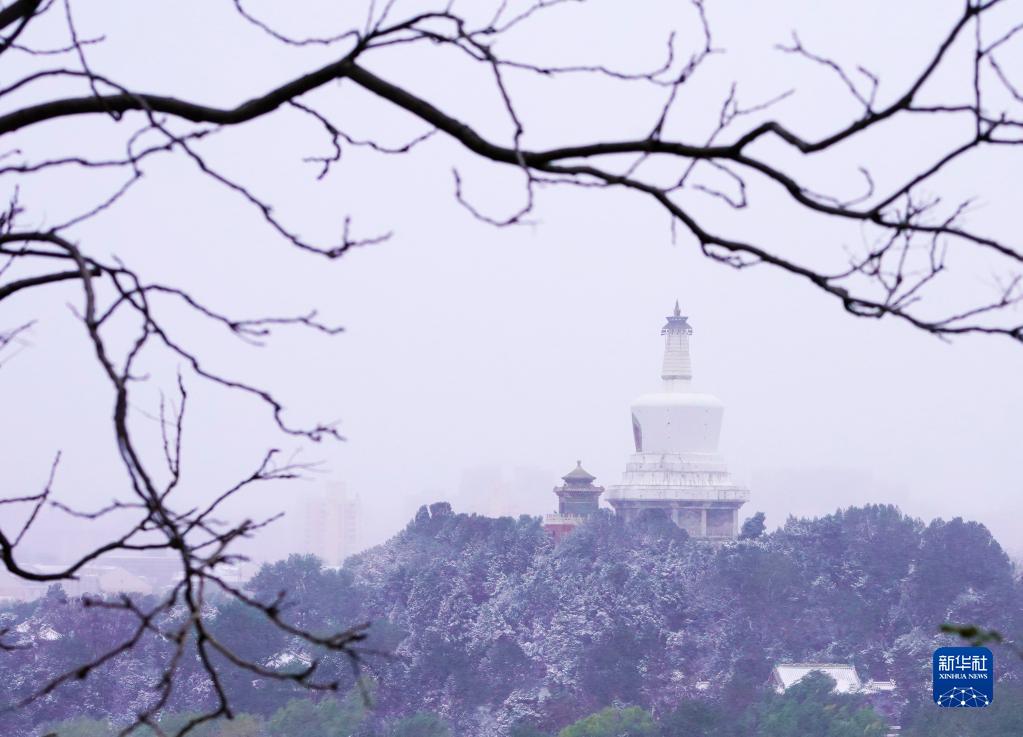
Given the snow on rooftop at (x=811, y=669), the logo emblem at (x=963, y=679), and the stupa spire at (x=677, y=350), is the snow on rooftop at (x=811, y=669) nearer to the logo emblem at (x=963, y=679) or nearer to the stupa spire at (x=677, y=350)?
the logo emblem at (x=963, y=679)

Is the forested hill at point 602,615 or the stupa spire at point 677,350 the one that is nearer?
the forested hill at point 602,615

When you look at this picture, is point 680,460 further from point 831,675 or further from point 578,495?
point 831,675

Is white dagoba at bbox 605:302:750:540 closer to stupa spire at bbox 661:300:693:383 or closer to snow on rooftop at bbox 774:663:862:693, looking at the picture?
stupa spire at bbox 661:300:693:383

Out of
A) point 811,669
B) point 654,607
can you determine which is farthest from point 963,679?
point 654,607

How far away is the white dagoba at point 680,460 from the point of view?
5734cm

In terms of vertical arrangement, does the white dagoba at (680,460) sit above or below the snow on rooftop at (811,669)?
above

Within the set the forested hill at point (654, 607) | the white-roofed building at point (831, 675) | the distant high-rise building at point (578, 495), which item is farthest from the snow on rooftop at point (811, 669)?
the distant high-rise building at point (578, 495)

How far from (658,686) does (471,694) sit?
420cm

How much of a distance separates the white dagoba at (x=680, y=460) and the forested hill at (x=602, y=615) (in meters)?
4.58

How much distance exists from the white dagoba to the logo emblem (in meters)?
24.0

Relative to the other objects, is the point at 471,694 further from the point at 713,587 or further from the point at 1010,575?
the point at 1010,575

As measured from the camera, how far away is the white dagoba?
57.3m

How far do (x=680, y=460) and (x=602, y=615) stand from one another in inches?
592

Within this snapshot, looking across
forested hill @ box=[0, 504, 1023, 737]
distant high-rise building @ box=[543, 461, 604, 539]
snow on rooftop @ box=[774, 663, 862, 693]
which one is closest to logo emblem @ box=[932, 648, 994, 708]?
forested hill @ box=[0, 504, 1023, 737]
